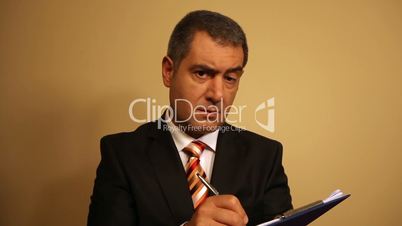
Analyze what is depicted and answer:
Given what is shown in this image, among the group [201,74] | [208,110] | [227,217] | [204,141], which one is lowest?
[227,217]

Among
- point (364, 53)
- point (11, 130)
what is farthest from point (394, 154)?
point (11, 130)

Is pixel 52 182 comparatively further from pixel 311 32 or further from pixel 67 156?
pixel 311 32

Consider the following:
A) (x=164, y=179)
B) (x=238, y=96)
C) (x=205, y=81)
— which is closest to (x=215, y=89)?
(x=205, y=81)

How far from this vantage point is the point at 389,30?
151 centimetres

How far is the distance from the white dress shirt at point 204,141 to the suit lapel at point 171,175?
0.09 feet

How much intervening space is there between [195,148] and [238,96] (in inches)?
21.2

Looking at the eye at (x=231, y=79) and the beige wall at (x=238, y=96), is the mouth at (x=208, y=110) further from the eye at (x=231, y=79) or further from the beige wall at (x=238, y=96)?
the beige wall at (x=238, y=96)

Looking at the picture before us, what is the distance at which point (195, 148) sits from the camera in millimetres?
984

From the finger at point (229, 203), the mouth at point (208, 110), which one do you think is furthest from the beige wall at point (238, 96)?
the finger at point (229, 203)

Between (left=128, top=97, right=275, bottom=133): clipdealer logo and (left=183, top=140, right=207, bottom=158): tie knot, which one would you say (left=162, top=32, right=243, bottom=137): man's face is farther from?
(left=128, top=97, right=275, bottom=133): clipdealer logo

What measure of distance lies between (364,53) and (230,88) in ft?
2.96

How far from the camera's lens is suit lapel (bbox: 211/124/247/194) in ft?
3.12

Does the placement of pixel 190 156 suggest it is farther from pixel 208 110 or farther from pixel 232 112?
pixel 232 112

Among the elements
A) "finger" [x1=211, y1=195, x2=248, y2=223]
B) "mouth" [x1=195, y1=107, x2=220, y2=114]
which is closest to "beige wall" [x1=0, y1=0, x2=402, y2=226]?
"mouth" [x1=195, y1=107, x2=220, y2=114]
